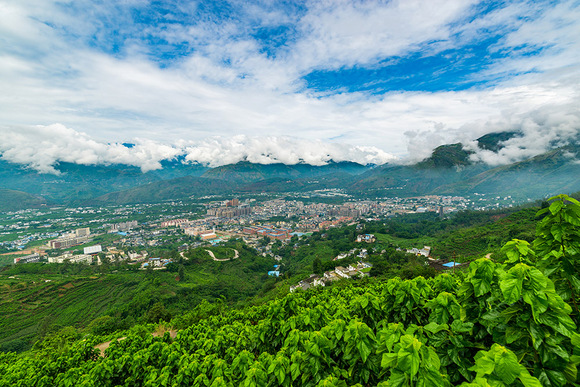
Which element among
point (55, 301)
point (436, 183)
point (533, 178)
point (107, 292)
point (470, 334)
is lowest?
point (107, 292)

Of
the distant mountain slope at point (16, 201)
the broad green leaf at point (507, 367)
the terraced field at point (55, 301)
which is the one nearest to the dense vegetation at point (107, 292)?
the terraced field at point (55, 301)

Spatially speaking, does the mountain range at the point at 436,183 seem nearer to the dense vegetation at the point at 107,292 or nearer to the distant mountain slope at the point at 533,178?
the distant mountain slope at the point at 533,178

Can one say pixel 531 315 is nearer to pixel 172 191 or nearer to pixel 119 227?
pixel 119 227

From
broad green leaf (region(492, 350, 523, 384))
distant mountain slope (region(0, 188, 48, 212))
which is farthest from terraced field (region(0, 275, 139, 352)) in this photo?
distant mountain slope (region(0, 188, 48, 212))

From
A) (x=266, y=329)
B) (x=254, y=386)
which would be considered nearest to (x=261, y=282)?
(x=266, y=329)

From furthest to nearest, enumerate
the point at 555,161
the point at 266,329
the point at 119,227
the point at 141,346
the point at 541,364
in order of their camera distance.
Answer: the point at 555,161 < the point at 119,227 < the point at 141,346 < the point at 266,329 < the point at 541,364

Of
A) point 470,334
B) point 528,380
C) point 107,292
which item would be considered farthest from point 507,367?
point 107,292

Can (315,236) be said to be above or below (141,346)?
below

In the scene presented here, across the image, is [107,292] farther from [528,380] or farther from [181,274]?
[528,380]
